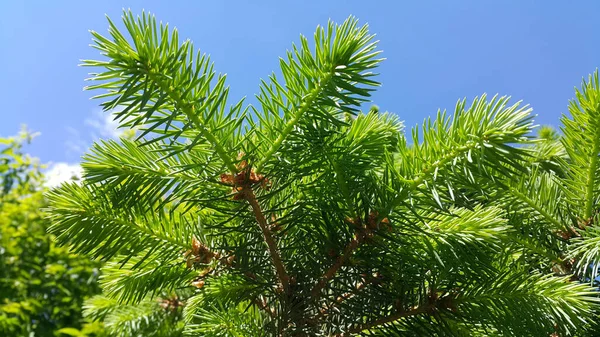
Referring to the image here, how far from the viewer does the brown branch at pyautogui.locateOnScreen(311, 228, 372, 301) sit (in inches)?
17.4

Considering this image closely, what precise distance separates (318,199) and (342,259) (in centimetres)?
7

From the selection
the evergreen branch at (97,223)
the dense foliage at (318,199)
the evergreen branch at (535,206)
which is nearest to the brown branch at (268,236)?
the dense foliage at (318,199)

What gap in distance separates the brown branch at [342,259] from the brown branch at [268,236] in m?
0.03

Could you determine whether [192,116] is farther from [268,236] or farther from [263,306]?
[263,306]

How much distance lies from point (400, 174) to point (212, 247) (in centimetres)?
23

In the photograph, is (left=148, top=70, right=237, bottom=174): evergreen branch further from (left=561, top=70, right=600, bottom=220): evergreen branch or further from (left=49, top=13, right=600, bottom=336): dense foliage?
(left=561, top=70, right=600, bottom=220): evergreen branch

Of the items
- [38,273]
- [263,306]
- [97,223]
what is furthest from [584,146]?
[38,273]

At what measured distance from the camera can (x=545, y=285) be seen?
19.6 inches

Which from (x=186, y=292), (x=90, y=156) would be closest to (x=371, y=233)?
(x=90, y=156)

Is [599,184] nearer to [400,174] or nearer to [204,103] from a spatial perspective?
[400,174]

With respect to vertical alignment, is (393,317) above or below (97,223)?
below

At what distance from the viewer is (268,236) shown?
1.48ft

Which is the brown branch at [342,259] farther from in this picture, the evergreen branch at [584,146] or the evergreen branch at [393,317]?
the evergreen branch at [584,146]

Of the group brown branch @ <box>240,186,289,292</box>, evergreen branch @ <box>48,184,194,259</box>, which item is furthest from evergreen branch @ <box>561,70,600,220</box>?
Result: evergreen branch @ <box>48,184,194,259</box>
